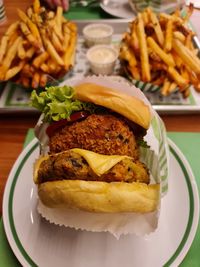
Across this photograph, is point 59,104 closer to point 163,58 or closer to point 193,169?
point 193,169

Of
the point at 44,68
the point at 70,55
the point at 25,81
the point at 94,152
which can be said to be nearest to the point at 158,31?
the point at 70,55

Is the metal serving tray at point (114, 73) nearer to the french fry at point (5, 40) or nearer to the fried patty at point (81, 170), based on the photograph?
the french fry at point (5, 40)

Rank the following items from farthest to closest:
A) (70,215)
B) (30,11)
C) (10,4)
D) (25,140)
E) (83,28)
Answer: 1. (10,4)
2. (83,28)
3. (30,11)
4. (25,140)
5. (70,215)

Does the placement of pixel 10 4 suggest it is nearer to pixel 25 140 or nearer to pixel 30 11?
pixel 30 11

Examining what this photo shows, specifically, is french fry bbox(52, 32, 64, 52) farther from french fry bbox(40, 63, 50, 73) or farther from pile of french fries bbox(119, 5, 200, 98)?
pile of french fries bbox(119, 5, 200, 98)

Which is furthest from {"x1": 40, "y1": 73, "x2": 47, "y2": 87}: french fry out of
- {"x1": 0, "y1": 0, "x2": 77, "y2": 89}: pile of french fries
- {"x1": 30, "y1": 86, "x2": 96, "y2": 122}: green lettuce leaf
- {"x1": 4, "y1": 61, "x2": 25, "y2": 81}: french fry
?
{"x1": 30, "y1": 86, "x2": 96, "y2": 122}: green lettuce leaf

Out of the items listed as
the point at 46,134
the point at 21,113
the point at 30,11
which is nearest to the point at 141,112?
the point at 46,134
